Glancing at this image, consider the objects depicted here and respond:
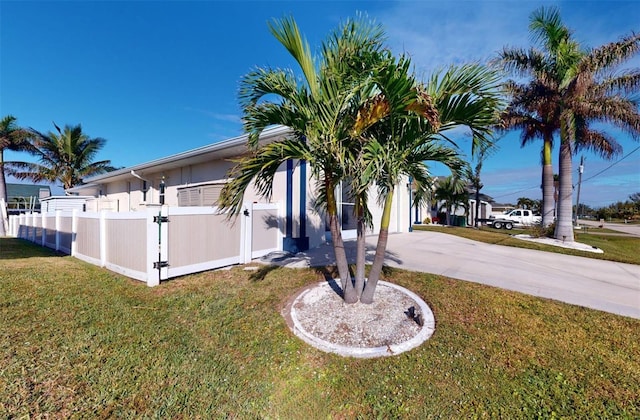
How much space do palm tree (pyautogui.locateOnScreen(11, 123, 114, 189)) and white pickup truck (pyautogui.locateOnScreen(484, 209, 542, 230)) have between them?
111 ft

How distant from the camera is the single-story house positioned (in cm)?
782

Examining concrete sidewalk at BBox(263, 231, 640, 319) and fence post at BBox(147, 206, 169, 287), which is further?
fence post at BBox(147, 206, 169, 287)

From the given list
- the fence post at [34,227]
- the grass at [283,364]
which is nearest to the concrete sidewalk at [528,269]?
the grass at [283,364]

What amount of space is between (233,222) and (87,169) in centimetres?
2362

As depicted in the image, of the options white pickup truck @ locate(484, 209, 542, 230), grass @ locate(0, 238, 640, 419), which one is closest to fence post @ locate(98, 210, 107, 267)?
grass @ locate(0, 238, 640, 419)

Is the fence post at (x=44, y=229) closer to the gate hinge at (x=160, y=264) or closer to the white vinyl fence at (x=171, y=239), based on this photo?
the white vinyl fence at (x=171, y=239)

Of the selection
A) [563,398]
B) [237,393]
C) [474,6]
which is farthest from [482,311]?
[474,6]

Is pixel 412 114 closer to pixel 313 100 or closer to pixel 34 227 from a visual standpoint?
pixel 313 100

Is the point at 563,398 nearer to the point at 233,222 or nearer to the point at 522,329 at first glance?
the point at 522,329

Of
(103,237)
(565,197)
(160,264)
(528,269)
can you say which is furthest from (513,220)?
(103,237)

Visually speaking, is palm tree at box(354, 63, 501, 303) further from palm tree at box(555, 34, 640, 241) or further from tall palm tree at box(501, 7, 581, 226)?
palm tree at box(555, 34, 640, 241)

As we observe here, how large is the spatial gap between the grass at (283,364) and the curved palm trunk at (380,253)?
3.33 ft

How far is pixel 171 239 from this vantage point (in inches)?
212

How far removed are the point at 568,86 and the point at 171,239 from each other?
14.2 meters
